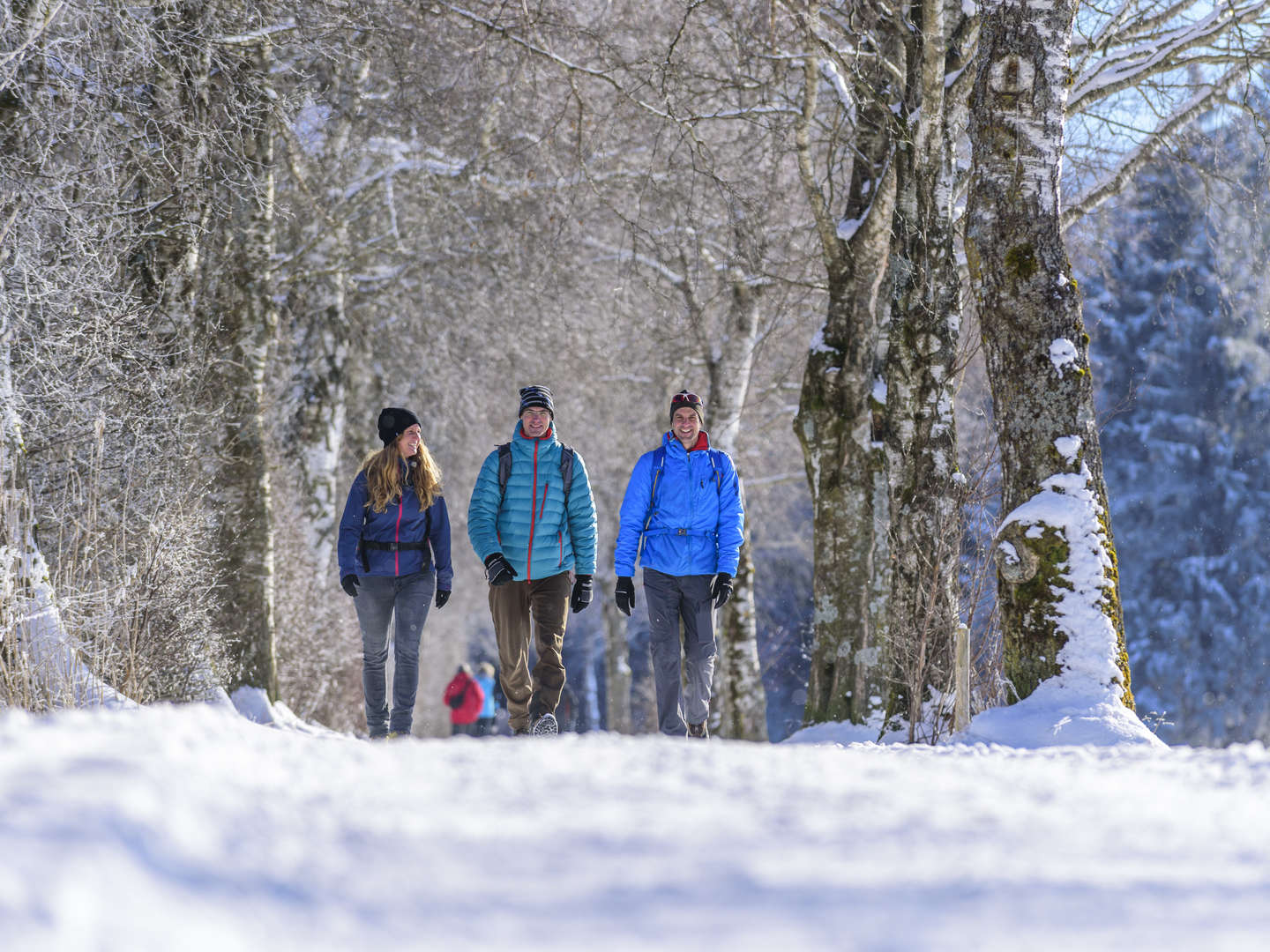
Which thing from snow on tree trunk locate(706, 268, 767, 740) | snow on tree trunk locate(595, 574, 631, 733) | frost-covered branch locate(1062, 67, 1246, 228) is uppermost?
frost-covered branch locate(1062, 67, 1246, 228)

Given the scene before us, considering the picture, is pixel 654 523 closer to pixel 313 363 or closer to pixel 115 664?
pixel 115 664

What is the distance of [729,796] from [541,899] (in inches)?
31.4

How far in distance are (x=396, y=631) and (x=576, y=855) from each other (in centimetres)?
490

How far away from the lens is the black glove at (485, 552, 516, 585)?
21.7ft

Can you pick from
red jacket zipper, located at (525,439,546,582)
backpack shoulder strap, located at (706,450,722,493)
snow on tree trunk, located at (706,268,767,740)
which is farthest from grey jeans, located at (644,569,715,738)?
snow on tree trunk, located at (706,268,767,740)

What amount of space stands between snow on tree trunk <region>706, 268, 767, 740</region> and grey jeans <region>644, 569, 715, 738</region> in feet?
21.5

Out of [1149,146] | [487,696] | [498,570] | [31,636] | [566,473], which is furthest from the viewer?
[487,696]

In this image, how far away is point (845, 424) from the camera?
31.2ft

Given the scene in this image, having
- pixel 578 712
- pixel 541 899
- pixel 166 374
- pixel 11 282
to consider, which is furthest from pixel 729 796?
pixel 578 712

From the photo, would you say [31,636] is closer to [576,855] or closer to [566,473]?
[566,473]

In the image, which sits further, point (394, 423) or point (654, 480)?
point (394, 423)

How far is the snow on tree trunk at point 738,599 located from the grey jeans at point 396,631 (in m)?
6.63

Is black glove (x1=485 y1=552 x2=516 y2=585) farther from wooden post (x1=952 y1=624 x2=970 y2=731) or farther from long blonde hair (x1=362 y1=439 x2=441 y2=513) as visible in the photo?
wooden post (x1=952 y1=624 x2=970 y2=731)

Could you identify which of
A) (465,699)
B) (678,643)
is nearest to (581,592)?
(678,643)
